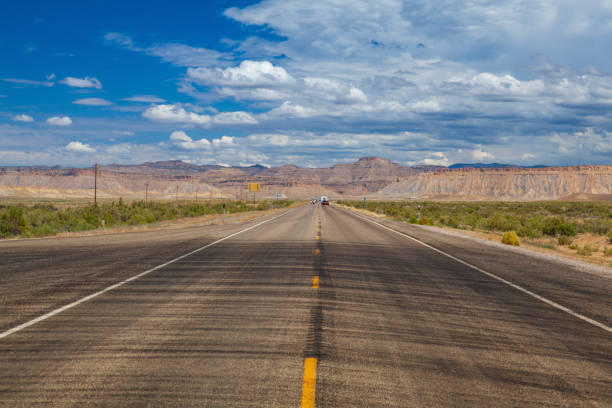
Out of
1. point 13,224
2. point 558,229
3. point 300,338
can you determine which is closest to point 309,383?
point 300,338

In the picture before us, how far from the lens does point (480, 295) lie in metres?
9.95

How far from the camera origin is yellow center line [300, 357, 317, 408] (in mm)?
4398

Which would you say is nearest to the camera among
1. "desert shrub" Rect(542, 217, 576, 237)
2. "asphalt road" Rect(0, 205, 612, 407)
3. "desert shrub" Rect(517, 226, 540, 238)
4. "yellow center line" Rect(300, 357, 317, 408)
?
"yellow center line" Rect(300, 357, 317, 408)

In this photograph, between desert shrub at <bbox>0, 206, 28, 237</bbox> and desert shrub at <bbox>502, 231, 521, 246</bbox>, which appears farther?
desert shrub at <bbox>0, 206, 28, 237</bbox>

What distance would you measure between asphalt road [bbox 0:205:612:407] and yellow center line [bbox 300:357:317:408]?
0.02m

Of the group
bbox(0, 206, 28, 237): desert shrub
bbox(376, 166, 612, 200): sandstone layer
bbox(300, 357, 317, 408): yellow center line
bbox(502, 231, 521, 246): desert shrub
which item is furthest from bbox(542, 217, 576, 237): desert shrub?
bbox(376, 166, 612, 200): sandstone layer

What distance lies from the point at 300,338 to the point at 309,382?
150 centimetres

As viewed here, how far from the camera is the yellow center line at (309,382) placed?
440 cm

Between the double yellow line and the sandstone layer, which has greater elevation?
the sandstone layer

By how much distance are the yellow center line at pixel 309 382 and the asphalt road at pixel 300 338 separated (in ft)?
0.06

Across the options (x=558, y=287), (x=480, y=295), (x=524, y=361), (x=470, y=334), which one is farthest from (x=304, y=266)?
(x=524, y=361)

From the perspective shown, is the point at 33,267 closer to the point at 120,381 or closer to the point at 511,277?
the point at 120,381

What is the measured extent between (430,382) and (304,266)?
328 inches

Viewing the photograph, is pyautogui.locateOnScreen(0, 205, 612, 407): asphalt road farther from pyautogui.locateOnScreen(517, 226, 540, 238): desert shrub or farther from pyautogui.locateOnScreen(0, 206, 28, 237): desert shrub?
pyautogui.locateOnScreen(0, 206, 28, 237): desert shrub
